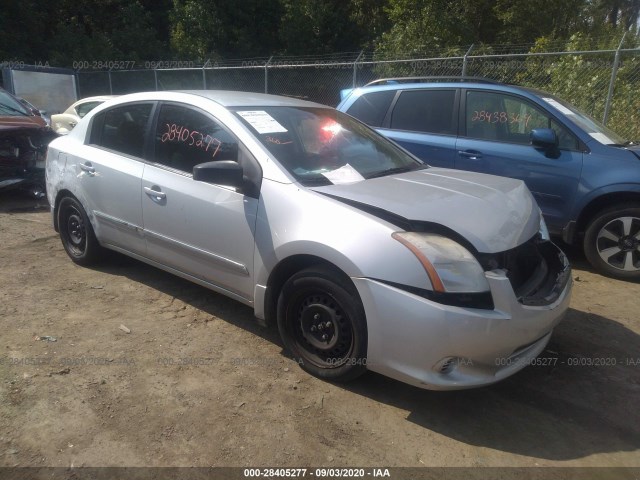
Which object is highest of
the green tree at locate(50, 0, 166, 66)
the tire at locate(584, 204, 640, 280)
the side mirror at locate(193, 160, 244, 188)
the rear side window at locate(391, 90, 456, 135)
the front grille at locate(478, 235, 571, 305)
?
the green tree at locate(50, 0, 166, 66)

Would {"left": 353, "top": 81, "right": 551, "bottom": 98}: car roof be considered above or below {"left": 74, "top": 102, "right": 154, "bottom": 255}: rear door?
above

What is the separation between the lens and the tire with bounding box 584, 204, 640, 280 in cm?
481

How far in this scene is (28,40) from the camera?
21750 millimetres

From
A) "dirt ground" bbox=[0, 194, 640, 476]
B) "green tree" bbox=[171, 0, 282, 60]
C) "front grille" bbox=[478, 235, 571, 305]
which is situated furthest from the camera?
"green tree" bbox=[171, 0, 282, 60]

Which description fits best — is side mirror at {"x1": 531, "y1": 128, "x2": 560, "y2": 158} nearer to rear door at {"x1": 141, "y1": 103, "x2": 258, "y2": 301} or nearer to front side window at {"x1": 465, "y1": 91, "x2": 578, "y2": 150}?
front side window at {"x1": 465, "y1": 91, "x2": 578, "y2": 150}

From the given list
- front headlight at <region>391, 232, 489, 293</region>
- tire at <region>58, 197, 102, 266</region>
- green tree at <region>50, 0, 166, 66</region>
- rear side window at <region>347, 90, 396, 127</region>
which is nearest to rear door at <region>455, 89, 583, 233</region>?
rear side window at <region>347, 90, 396, 127</region>

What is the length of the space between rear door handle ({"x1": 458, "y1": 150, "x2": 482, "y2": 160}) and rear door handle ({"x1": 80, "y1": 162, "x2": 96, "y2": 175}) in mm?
3631

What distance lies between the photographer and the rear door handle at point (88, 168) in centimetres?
439

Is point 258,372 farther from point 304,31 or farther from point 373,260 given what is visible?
point 304,31

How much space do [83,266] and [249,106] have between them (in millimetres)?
2372

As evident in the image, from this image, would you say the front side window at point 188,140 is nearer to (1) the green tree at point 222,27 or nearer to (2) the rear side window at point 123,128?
(2) the rear side window at point 123,128

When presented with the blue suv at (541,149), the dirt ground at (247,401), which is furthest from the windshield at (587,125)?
the dirt ground at (247,401)

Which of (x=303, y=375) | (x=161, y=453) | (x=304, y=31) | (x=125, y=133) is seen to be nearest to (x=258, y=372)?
(x=303, y=375)

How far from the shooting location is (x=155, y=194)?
12.5ft
